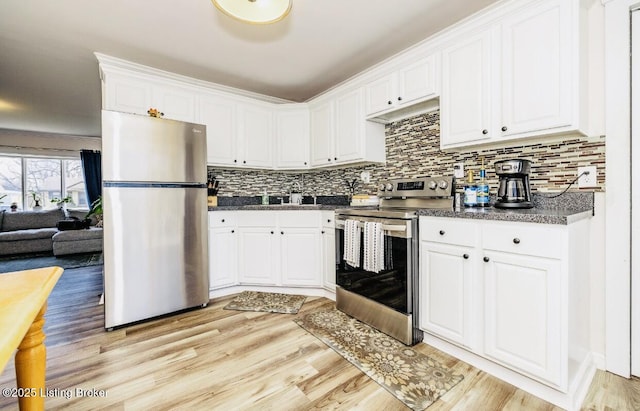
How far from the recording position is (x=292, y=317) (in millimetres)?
2479

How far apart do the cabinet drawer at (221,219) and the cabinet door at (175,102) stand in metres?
1.01

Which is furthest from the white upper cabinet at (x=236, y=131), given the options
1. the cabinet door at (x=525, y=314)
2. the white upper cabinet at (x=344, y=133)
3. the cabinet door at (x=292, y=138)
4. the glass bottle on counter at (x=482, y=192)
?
the cabinet door at (x=525, y=314)

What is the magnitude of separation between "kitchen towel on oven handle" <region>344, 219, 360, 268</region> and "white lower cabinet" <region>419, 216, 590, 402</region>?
55 cm

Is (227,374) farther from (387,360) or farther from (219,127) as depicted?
(219,127)

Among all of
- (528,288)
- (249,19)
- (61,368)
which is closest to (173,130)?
(249,19)

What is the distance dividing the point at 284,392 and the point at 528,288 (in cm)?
137

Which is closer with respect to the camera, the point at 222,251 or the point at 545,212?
the point at 545,212

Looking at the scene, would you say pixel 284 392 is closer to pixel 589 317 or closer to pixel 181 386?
pixel 181 386

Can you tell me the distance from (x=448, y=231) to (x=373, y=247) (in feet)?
1.78

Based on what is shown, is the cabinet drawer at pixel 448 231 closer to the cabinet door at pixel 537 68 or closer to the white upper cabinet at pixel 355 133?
the cabinet door at pixel 537 68

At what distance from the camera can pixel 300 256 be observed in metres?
3.01

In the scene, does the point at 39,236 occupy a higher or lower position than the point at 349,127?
lower

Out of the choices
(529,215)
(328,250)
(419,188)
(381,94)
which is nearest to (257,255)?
(328,250)

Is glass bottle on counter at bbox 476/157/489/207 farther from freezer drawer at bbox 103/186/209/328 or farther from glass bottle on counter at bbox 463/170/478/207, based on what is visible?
freezer drawer at bbox 103/186/209/328
